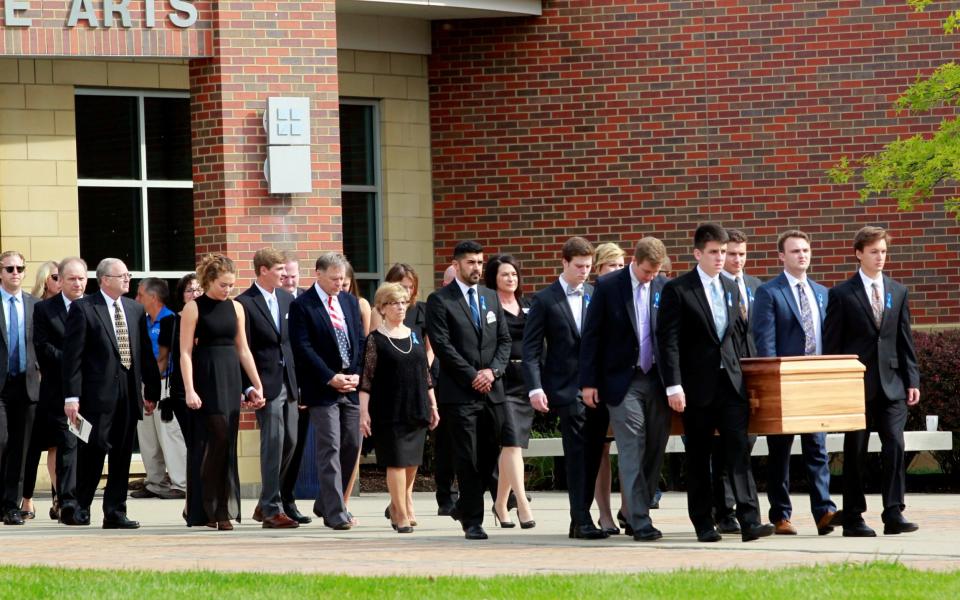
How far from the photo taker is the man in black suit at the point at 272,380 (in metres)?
13.3

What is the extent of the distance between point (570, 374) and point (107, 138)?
8.20 meters

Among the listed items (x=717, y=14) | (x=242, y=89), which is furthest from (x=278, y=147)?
(x=717, y=14)

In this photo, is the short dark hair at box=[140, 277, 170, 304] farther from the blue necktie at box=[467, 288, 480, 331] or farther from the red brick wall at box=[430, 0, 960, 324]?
the red brick wall at box=[430, 0, 960, 324]

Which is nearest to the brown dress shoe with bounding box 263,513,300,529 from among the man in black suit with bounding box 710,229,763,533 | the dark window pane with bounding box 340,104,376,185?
the man in black suit with bounding box 710,229,763,533

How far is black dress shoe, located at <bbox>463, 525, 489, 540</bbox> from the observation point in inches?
470

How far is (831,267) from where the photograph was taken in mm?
19234

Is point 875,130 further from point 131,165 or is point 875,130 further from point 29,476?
point 29,476

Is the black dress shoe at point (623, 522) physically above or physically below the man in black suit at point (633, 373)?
below

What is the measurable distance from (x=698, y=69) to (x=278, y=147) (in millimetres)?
5088

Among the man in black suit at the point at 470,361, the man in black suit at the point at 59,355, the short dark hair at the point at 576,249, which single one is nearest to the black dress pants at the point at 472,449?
the man in black suit at the point at 470,361

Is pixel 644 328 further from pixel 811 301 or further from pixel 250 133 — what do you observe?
pixel 250 133

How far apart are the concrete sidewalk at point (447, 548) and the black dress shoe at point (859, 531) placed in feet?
0.23

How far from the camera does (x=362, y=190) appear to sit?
2028 centimetres

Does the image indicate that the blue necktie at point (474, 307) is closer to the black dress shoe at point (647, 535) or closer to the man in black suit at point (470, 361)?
the man in black suit at point (470, 361)
